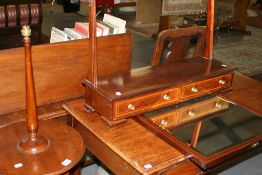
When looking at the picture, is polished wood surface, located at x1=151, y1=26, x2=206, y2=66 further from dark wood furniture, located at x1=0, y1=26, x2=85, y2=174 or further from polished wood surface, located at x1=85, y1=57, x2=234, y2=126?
dark wood furniture, located at x1=0, y1=26, x2=85, y2=174

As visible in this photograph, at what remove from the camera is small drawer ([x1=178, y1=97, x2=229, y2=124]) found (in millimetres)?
1797

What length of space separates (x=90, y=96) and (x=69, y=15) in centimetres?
555

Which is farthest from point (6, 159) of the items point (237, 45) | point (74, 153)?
point (237, 45)

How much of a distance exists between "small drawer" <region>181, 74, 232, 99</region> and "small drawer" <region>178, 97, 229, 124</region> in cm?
6

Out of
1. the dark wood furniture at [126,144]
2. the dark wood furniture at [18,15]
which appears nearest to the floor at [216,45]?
the dark wood furniture at [126,144]

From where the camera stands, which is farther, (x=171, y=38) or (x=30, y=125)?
(x=171, y=38)

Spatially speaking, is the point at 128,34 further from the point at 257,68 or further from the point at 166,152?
the point at 257,68

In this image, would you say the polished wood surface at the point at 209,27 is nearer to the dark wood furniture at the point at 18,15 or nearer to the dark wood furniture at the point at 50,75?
the dark wood furniture at the point at 50,75

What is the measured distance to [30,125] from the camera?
1557 mm

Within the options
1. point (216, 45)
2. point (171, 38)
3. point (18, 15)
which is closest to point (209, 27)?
point (171, 38)

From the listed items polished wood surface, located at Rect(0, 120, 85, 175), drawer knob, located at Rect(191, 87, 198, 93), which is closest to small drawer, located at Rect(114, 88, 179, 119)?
drawer knob, located at Rect(191, 87, 198, 93)

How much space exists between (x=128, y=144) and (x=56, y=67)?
69cm

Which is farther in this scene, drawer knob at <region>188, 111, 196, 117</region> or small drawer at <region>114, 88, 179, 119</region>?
drawer knob at <region>188, 111, 196, 117</region>

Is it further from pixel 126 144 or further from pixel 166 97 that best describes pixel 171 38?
pixel 126 144
